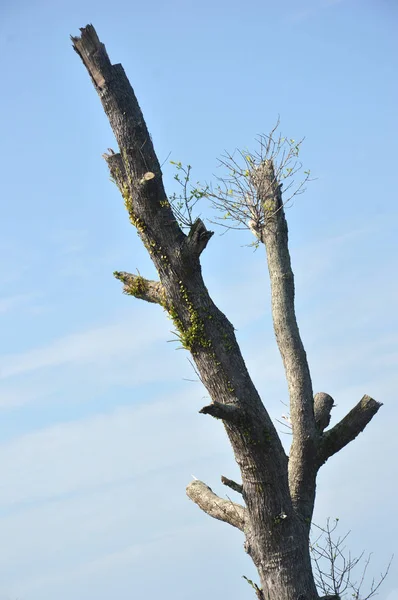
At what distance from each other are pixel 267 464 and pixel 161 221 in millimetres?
3081

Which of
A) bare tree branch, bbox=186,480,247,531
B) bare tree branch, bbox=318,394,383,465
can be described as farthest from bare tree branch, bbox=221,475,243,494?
bare tree branch, bbox=318,394,383,465

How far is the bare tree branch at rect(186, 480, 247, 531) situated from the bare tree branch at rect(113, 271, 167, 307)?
9.91 feet

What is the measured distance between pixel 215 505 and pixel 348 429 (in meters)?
2.22

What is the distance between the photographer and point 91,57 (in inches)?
348

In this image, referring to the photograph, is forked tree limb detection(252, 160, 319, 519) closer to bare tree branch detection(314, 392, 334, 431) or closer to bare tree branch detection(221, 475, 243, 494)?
bare tree branch detection(314, 392, 334, 431)

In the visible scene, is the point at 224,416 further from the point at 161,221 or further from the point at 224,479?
the point at 161,221

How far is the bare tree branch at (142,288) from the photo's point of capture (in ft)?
30.1

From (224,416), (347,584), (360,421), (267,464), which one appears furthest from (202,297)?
(347,584)

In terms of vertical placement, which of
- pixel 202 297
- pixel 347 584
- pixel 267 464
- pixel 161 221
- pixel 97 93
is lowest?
pixel 347 584

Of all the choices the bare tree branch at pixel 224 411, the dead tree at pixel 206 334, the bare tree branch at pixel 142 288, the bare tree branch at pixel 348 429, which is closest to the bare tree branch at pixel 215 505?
the dead tree at pixel 206 334

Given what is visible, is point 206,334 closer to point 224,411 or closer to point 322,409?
point 224,411

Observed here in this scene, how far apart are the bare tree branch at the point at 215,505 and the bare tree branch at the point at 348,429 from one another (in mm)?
1615

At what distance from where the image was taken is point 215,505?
10.7 meters

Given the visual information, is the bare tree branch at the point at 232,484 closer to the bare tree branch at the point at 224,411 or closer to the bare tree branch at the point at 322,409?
the bare tree branch at the point at 224,411
